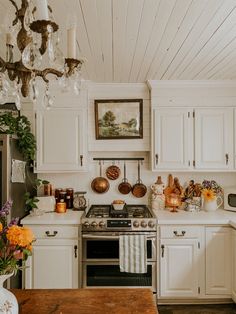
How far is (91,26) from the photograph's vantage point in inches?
75.4

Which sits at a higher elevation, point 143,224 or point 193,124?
point 193,124

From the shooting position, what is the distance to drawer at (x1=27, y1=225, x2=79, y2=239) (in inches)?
112

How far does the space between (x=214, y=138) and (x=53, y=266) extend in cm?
218

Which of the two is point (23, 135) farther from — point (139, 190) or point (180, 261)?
point (180, 261)

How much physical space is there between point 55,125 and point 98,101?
0.58 meters

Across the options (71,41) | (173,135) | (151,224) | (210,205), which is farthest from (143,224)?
(71,41)

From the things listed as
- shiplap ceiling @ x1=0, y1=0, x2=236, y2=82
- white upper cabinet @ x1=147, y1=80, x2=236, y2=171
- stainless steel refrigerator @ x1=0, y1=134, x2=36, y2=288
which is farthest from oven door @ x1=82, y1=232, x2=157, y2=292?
shiplap ceiling @ x1=0, y1=0, x2=236, y2=82

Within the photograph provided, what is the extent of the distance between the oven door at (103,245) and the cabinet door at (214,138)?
104 cm

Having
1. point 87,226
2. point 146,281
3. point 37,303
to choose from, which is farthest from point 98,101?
point 37,303

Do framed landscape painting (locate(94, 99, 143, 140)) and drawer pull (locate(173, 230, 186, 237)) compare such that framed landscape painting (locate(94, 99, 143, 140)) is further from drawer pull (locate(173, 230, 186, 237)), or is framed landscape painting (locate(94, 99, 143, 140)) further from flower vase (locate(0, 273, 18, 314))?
flower vase (locate(0, 273, 18, 314))

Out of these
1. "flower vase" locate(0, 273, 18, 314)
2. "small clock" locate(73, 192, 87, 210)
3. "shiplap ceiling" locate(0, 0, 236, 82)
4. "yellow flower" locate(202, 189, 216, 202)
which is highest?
"shiplap ceiling" locate(0, 0, 236, 82)

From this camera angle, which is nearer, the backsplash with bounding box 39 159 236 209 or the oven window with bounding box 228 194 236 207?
the oven window with bounding box 228 194 236 207

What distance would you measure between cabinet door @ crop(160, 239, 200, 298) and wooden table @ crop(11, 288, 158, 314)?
4.40ft

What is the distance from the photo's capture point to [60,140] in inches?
126
